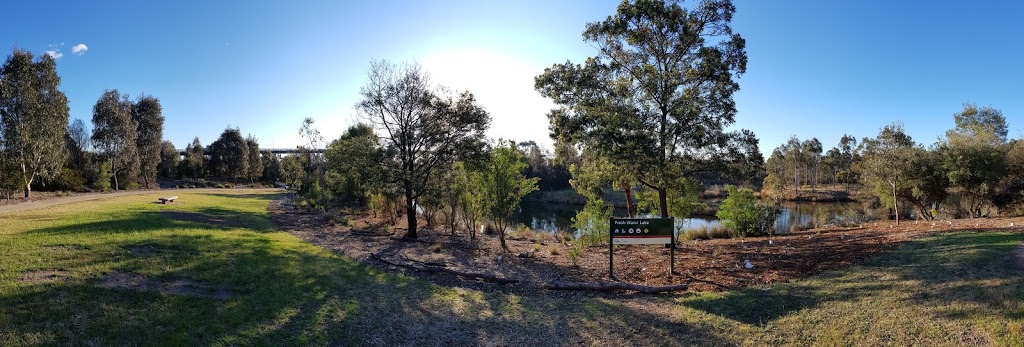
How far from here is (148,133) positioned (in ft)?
166

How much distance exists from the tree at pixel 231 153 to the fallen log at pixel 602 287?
74333 millimetres

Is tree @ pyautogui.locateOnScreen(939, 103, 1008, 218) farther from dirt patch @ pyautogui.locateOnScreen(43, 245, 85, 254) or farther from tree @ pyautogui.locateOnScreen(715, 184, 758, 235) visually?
dirt patch @ pyautogui.locateOnScreen(43, 245, 85, 254)

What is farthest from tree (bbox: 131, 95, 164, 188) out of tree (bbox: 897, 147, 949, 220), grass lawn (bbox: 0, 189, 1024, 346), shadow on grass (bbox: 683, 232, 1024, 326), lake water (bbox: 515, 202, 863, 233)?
tree (bbox: 897, 147, 949, 220)

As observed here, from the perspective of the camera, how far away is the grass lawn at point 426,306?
5.62 m

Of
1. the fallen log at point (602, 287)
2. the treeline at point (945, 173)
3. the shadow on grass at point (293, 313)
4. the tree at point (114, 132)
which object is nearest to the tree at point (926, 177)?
the treeline at point (945, 173)

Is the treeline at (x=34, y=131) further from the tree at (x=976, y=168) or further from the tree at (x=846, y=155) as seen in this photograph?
the tree at (x=846, y=155)

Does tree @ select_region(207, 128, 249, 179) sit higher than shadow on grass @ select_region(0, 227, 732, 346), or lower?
higher

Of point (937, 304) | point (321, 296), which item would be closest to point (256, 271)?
point (321, 296)

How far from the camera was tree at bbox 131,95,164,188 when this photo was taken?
49719mm

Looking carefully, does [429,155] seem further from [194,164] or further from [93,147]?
[194,164]

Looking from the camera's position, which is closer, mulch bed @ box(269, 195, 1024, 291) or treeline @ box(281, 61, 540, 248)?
mulch bed @ box(269, 195, 1024, 291)

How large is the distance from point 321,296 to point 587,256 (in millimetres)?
8105

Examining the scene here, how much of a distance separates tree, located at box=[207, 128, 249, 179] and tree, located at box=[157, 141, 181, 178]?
17.3ft

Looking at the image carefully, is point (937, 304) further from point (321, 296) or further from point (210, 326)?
point (210, 326)
